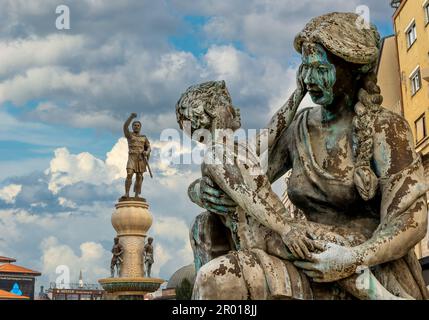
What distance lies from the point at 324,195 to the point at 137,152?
26.4 meters

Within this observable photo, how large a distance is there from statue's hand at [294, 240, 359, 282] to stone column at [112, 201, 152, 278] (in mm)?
24530

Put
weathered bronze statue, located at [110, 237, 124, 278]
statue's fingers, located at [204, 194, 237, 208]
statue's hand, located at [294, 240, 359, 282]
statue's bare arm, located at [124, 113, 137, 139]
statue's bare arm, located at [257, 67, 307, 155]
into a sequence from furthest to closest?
statue's bare arm, located at [124, 113, 137, 139], weathered bronze statue, located at [110, 237, 124, 278], statue's bare arm, located at [257, 67, 307, 155], statue's fingers, located at [204, 194, 237, 208], statue's hand, located at [294, 240, 359, 282]

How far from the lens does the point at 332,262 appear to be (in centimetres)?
367

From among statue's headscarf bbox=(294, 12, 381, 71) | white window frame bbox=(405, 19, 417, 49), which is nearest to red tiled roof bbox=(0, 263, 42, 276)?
white window frame bbox=(405, 19, 417, 49)

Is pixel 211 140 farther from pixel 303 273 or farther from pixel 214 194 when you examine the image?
pixel 303 273

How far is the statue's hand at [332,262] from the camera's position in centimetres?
366

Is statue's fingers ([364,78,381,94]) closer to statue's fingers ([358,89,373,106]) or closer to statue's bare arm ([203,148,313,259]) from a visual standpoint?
statue's fingers ([358,89,373,106])

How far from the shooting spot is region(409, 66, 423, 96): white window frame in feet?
107

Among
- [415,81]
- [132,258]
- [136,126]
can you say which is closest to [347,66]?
[132,258]

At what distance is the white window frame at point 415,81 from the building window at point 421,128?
1272 mm

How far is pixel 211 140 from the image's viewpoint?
406 centimetres

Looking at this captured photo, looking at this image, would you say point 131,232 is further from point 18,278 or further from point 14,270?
point 14,270

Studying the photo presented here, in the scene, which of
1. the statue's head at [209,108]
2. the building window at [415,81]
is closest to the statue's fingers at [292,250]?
the statue's head at [209,108]
